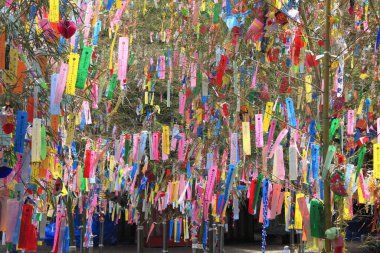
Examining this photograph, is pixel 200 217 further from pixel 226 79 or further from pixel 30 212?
pixel 30 212

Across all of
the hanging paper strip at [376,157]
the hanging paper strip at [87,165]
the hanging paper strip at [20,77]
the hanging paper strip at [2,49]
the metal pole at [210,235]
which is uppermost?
the hanging paper strip at [2,49]

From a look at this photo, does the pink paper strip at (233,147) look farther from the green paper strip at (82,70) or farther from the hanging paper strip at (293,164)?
the green paper strip at (82,70)

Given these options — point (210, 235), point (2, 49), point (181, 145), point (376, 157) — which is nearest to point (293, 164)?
point (376, 157)

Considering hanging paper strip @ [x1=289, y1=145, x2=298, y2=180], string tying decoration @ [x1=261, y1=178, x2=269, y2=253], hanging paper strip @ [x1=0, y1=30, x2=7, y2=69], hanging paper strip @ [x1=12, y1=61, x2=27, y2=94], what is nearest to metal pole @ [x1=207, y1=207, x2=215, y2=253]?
string tying decoration @ [x1=261, y1=178, x2=269, y2=253]

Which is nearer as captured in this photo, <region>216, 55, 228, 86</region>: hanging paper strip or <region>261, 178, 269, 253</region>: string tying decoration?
<region>216, 55, 228, 86</region>: hanging paper strip

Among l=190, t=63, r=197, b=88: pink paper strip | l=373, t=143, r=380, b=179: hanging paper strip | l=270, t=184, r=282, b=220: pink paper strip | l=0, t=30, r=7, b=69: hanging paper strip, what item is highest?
l=190, t=63, r=197, b=88: pink paper strip

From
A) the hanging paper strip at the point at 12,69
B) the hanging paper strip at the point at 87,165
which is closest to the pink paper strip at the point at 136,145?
the hanging paper strip at the point at 87,165

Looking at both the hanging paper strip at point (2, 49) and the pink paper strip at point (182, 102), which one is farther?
the pink paper strip at point (182, 102)

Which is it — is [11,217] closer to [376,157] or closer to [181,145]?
[376,157]

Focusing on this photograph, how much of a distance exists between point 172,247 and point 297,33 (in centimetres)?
1386

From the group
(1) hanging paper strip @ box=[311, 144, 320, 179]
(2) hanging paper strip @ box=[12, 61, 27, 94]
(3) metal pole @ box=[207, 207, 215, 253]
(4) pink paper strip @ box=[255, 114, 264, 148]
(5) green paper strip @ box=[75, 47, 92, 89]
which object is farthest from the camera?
(3) metal pole @ box=[207, 207, 215, 253]

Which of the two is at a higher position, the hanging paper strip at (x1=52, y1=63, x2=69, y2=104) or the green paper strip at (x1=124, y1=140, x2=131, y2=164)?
the green paper strip at (x1=124, y1=140, x2=131, y2=164)

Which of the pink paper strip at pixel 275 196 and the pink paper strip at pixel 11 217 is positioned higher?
the pink paper strip at pixel 275 196

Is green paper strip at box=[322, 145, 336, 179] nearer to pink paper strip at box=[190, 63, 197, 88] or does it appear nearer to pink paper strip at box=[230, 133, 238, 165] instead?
pink paper strip at box=[230, 133, 238, 165]
